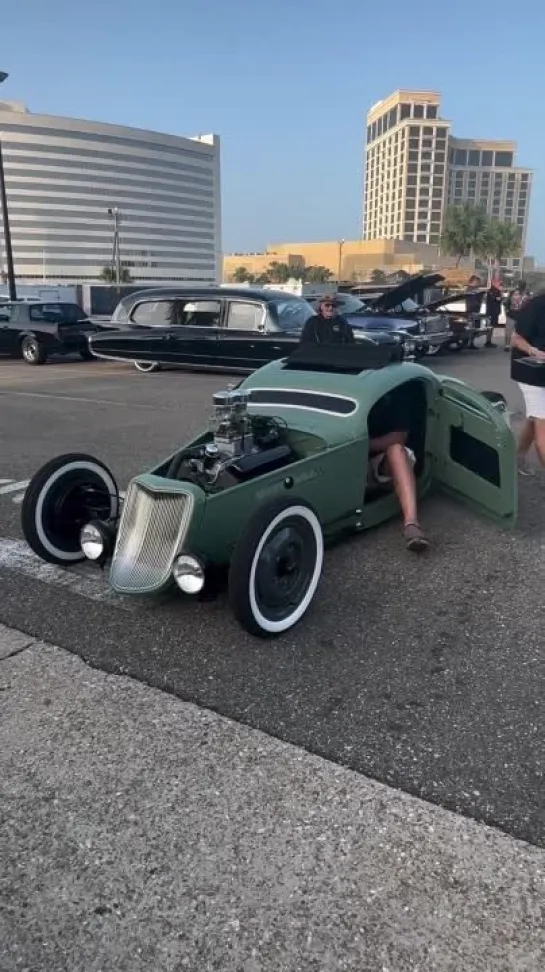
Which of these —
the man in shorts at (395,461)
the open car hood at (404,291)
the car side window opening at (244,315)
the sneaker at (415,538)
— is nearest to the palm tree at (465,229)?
the open car hood at (404,291)

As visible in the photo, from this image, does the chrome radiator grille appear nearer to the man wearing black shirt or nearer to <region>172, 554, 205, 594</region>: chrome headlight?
<region>172, 554, 205, 594</region>: chrome headlight

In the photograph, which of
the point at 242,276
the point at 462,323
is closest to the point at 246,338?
the point at 462,323

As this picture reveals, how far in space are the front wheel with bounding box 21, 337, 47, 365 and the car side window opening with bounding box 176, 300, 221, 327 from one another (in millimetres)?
4050

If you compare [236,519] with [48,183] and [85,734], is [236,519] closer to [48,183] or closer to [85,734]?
[85,734]

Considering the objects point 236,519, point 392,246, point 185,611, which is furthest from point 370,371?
point 392,246

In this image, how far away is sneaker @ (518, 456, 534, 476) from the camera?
6461 mm

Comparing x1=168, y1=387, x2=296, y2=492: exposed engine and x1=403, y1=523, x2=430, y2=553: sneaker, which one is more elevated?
x1=168, y1=387, x2=296, y2=492: exposed engine

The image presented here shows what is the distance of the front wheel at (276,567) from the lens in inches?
126

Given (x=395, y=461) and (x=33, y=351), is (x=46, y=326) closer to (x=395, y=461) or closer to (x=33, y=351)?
(x=33, y=351)

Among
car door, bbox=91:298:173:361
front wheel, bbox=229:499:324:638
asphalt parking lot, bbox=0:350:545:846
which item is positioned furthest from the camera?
car door, bbox=91:298:173:361

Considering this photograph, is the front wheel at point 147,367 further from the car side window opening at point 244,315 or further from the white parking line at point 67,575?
the white parking line at point 67,575

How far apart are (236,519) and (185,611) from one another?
586 millimetres

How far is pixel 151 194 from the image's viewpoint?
140000mm

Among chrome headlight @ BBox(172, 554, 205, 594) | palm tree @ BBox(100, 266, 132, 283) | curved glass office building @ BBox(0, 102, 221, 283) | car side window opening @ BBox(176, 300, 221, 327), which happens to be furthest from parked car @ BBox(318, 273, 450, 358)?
curved glass office building @ BBox(0, 102, 221, 283)
